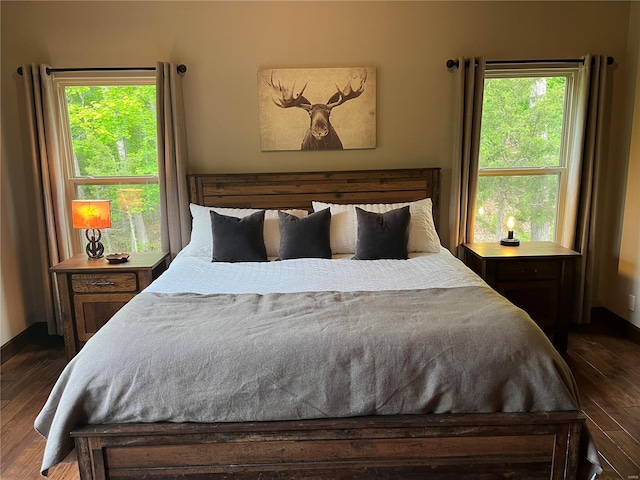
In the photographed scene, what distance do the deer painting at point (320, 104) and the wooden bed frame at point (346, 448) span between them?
2.30m

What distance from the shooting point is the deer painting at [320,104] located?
133 inches

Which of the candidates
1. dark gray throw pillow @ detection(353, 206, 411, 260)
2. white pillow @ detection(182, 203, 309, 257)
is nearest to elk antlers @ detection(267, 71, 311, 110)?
white pillow @ detection(182, 203, 309, 257)

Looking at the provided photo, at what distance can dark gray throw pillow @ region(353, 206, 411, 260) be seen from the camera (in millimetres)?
2887

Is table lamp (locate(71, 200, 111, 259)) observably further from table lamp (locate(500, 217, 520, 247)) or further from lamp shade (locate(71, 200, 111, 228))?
table lamp (locate(500, 217, 520, 247))

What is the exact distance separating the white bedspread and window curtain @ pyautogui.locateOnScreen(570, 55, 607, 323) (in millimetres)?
1303

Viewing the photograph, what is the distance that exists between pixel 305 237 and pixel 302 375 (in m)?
1.39

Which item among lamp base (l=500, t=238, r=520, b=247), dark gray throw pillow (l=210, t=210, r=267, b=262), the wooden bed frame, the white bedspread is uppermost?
dark gray throw pillow (l=210, t=210, r=267, b=262)

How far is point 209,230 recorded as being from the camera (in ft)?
10.2

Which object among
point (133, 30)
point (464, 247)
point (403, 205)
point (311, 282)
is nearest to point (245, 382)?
point (311, 282)

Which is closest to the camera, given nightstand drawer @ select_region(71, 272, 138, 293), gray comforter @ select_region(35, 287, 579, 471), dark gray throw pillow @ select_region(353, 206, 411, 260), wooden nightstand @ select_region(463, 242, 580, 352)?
gray comforter @ select_region(35, 287, 579, 471)

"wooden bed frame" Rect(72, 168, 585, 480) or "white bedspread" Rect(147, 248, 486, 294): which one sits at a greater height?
Result: "white bedspread" Rect(147, 248, 486, 294)

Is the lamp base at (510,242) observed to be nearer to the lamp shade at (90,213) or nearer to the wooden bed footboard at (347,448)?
the wooden bed footboard at (347,448)

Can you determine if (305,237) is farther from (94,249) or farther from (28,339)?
(28,339)

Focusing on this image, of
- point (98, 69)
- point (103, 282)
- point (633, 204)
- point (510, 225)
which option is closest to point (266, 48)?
point (98, 69)
